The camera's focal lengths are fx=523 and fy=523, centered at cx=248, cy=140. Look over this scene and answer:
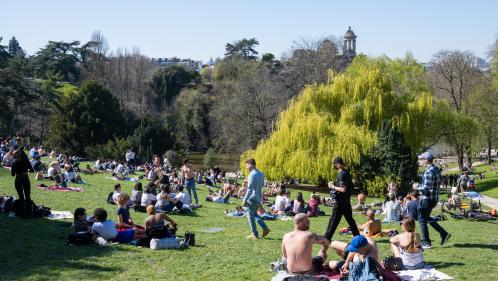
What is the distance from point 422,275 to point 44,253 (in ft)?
22.3

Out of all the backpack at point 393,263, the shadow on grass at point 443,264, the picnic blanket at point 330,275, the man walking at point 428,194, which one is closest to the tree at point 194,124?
the man walking at point 428,194

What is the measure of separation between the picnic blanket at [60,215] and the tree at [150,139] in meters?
33.0

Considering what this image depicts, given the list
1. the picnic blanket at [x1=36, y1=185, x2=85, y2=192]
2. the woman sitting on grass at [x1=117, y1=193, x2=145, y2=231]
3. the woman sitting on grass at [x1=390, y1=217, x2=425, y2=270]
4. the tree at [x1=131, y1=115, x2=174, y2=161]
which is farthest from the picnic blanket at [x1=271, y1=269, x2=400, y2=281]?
the tree at [x1=131, y1=115, x2=174, y2=161]

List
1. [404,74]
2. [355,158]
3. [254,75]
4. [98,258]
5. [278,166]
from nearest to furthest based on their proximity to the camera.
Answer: [98,258] < [355,158] < [278,166] < [404,74] < [254,75]

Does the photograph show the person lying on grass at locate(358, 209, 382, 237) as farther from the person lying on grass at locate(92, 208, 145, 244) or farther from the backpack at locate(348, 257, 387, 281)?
the person lying on grass at locate(92, 208, 145, 244)

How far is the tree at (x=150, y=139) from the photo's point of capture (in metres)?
48.0

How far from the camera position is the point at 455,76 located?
176 feet

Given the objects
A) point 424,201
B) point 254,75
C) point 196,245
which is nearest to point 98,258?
point 196,245

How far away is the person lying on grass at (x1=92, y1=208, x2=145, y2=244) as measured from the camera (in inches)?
427

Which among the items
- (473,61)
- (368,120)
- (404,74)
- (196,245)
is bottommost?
(196,245)

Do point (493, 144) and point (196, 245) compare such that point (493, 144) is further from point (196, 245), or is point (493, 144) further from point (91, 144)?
point (196, 245)

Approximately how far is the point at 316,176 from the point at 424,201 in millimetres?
21465

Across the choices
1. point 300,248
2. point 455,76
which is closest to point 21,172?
point 300,248

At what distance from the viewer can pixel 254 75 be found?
179 ft
